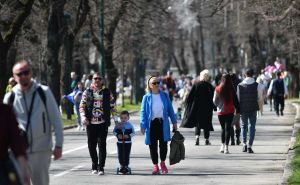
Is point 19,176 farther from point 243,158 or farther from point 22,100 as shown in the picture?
point 243,158

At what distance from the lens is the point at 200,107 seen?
23000mm

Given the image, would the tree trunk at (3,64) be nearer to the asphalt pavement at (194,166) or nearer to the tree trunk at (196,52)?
the asphalt pavement at (194,166)

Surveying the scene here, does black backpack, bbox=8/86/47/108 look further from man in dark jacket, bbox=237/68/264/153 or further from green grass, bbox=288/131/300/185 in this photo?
man in dark jacket, bbox=237/68/264/153

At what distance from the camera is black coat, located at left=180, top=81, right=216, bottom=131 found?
2300 cm

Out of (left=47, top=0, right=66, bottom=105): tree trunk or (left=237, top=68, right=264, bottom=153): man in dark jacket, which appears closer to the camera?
(left=237, top=68, right=264, bottom=153): man in dark jacket

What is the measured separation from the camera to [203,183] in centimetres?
1548

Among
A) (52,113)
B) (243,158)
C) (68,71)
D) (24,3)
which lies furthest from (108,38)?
(52,113)

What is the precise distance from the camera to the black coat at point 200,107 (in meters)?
23.0

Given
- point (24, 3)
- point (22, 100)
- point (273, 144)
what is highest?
point (24, 3)

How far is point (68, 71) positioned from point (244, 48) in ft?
175

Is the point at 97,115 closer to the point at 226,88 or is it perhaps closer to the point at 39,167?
the point at 226,88

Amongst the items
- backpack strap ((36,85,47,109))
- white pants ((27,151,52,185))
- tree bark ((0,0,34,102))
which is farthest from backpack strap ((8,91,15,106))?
tree bark ((0,0,34,102))

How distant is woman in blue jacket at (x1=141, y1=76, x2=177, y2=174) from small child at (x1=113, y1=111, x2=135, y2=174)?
1.25 feet

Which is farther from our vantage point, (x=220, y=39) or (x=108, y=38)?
(x=220, y=39)
